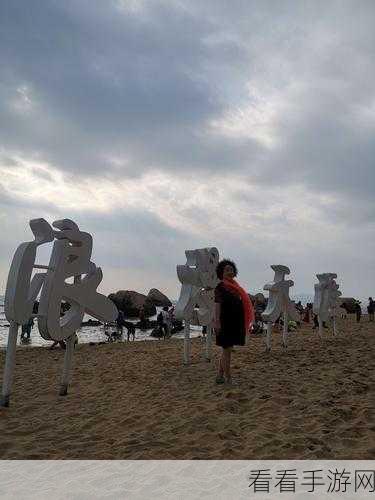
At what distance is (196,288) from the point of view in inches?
414

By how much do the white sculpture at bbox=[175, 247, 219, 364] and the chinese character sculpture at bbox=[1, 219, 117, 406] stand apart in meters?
2.49

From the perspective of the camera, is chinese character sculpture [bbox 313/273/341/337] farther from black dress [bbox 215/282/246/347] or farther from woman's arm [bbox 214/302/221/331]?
woman's arm [bbox 214/302/221/331]

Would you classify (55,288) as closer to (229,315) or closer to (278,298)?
(229,315)

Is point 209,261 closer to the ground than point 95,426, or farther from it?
farther from it

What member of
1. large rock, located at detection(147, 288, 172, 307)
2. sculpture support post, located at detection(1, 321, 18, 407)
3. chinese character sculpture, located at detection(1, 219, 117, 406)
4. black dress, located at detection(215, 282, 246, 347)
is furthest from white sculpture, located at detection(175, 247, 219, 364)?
large rock, located at detection(147, 288, 172, 307)

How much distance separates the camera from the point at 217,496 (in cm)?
354

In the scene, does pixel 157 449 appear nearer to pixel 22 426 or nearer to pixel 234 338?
pixel 22 426

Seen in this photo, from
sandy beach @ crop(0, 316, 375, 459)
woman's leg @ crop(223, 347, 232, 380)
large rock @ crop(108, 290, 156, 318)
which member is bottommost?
sandy beach @ crop(0, 316, 375, 459)

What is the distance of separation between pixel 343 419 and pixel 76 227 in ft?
16.7

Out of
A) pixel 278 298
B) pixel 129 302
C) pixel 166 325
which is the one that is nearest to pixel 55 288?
pixel 278 298

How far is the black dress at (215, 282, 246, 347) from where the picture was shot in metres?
7.30

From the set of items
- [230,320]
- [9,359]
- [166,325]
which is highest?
[166,325]

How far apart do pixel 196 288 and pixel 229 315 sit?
318cm

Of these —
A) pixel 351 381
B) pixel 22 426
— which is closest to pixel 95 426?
pixel 22 426
